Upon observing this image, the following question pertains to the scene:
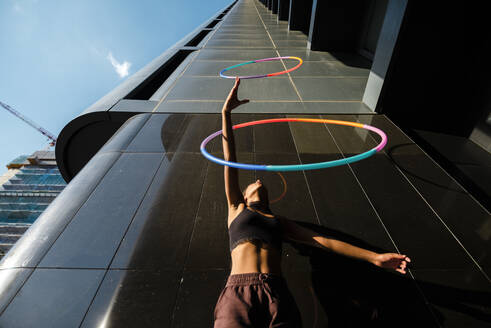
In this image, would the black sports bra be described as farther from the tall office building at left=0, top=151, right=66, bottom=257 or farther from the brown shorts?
the tall office building at left=0, top=151, right=66, bottom=257

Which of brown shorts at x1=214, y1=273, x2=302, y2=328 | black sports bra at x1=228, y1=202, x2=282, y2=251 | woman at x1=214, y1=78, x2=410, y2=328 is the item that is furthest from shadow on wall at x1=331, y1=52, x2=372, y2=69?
brown shorts at x1=214, y1=273, x2=302, y2=328

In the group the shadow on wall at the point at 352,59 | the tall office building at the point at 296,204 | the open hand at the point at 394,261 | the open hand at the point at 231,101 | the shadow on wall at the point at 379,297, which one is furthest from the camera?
the shadow on wall at the point at 352,59

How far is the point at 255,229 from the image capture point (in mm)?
2570

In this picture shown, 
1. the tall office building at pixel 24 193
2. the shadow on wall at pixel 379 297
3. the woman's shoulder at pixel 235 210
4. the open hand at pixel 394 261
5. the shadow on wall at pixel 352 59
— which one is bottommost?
the tall office building at pixel 24 193

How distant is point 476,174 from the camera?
16.0 ft

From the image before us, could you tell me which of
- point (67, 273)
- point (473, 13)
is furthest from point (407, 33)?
point (67, 273)

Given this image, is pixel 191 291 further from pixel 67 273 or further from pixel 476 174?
pixel 476 174

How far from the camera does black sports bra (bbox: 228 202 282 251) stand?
2.52 metres

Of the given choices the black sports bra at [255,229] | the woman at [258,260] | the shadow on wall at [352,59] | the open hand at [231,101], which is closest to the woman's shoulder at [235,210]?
the woman at [258,260]

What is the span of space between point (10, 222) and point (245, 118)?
60300 millimetres

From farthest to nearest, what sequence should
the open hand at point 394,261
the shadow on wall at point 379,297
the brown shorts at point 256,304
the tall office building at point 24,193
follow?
the tall office building at point 24,193 → the shadow on wall at point 379,297 → the open hand at point 394,261 → the brown shorts at point 256,304

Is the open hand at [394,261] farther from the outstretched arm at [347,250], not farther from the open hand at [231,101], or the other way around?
the open hand at [231,101]

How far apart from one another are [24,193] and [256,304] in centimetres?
6613

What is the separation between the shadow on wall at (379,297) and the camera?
8.14 ft
